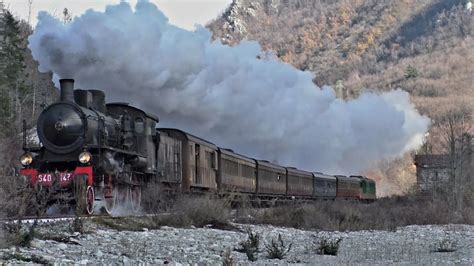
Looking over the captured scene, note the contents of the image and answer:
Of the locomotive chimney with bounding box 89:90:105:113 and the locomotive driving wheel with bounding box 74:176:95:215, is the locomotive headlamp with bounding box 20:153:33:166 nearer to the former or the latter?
Result: the locomotive driving wheel with bounding box 74:176:95:215

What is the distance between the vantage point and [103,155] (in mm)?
17531

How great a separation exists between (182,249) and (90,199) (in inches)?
189

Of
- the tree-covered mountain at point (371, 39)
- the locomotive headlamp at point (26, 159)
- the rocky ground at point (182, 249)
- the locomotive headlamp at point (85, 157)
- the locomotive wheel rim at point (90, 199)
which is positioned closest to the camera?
the rocky ground at point (182, 249)

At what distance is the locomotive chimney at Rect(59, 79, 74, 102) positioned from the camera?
1855 cm

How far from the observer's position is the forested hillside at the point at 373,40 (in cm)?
12294

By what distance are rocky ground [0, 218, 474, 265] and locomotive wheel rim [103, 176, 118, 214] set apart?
1931 mm

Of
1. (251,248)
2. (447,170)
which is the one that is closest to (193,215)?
(251,248)

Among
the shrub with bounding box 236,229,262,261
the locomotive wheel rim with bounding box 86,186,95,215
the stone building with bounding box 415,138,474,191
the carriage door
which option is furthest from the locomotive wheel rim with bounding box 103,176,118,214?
the stone building with bounding box 415,138,474,191

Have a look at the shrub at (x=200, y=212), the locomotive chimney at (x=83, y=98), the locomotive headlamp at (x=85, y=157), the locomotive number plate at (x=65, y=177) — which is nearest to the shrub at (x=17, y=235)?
the locomotive number plate at (x=65, y=177)

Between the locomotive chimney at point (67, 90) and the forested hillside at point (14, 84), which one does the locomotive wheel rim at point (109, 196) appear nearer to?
the locomotive chimney at point (67, 90)

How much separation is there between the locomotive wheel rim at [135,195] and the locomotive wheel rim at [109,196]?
1.00 metres

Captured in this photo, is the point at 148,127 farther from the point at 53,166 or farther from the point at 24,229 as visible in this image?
the point at 24,229

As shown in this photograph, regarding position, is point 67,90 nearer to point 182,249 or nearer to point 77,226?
point 77,226

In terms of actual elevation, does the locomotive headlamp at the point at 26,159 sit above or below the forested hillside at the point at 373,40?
below
